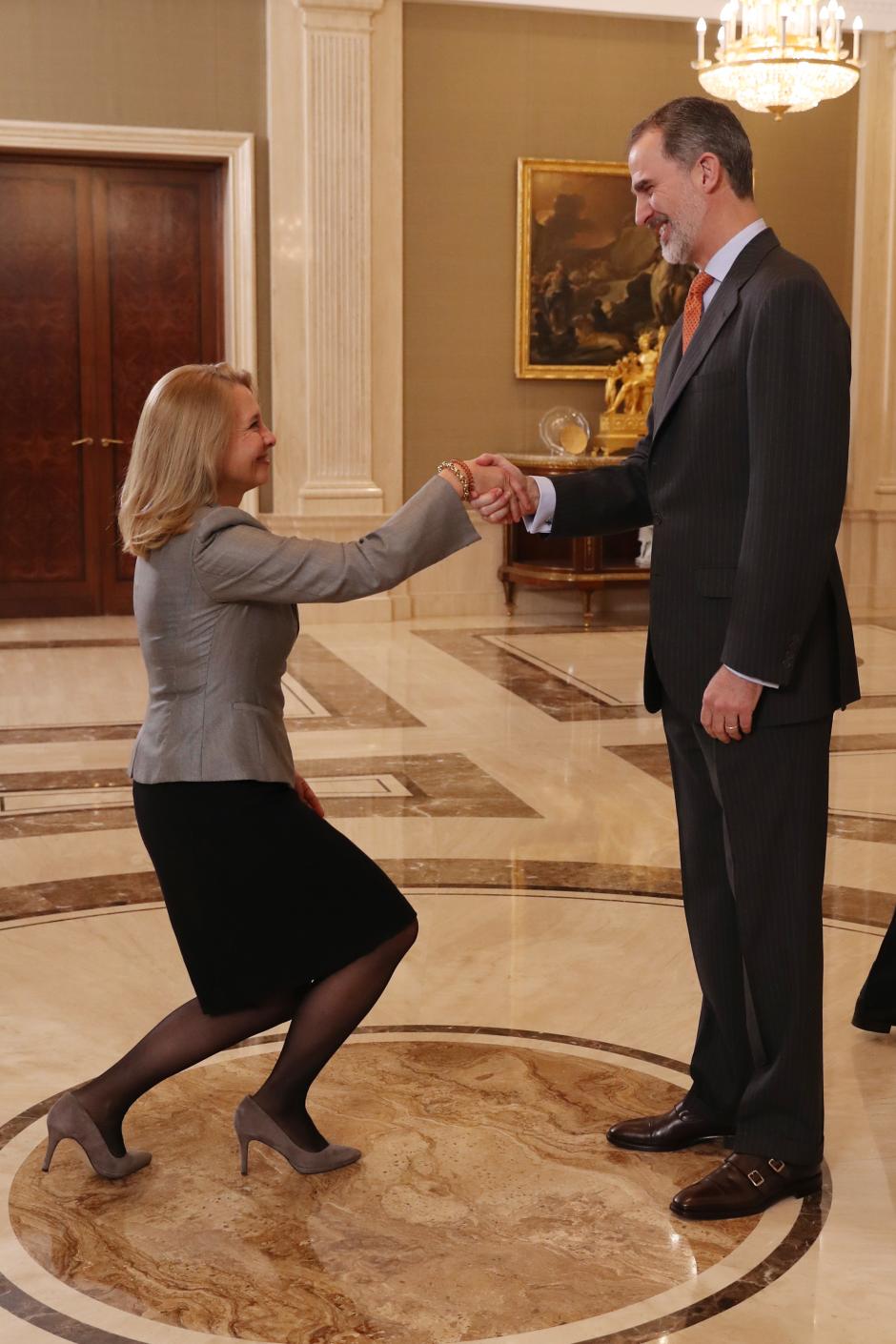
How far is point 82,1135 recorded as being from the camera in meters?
2.78

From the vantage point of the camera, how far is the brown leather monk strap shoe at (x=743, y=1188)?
2676 millimetres

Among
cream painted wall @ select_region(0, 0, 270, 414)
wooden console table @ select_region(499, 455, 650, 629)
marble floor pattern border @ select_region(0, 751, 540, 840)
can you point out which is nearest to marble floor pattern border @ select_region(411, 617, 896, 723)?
wooden console table @ select_region(499, 455, 650, 629)

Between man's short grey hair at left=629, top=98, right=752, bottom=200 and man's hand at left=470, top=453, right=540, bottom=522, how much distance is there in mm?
612

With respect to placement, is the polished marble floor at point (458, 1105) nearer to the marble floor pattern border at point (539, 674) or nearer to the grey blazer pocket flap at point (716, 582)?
the grey blazer pocket flap at point (716, 582)

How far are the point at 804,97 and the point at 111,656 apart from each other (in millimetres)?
4958

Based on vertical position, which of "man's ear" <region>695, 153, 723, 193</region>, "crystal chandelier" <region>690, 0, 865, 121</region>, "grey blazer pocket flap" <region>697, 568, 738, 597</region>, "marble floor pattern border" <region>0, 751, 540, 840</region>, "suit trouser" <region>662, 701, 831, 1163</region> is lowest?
"marble floor pattern border" <region>0, 751, 540, 840</region>

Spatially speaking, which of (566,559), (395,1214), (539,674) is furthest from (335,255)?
(395,1214)

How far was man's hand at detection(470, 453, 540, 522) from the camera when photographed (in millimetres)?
2916

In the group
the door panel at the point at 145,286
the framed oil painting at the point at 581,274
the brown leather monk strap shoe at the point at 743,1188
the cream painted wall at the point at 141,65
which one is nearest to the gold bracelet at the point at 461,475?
the brown leather monk strap shoe at the point at 743,1188

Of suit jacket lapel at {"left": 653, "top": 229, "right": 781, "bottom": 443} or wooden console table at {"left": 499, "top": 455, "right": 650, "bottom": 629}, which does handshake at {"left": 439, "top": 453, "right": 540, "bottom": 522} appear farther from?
wooden console table at {"left": 499, "top": 455, "right": 650, "bottom": 629}

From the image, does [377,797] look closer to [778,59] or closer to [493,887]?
[493,887]

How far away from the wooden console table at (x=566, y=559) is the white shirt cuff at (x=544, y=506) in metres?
6.90

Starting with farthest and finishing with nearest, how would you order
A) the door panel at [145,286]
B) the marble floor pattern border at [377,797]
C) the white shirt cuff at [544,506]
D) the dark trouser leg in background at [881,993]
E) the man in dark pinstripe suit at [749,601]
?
the door panel at [145,286] < the marble floor pattern border at [377,797] < the dark trouser leg in background at [881,993] < the white shirt cuff at [544,506] < the man in dark pinstripe suit at [749,601]

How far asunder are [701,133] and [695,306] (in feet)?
0.98
